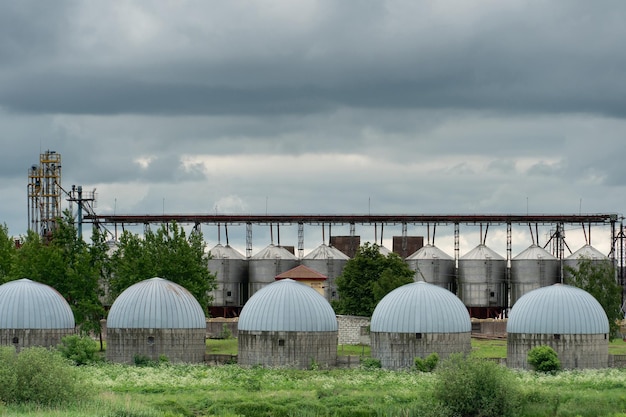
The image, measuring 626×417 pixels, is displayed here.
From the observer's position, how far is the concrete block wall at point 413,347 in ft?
276

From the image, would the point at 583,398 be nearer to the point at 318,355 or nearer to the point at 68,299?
the point at 318,355

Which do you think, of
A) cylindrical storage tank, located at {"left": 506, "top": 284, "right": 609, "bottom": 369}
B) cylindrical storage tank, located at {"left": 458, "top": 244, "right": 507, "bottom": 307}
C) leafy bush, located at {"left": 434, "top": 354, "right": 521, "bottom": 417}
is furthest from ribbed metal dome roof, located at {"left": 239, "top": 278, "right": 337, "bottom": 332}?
cylindrical storage tank, located at {"left": 458, "top": 244, "right": 507, "bottom": 307}

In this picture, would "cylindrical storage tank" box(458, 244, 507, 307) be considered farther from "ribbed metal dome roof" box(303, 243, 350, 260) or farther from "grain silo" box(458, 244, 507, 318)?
"ribbed metal dome roof" box(303, 243, 350, 260)

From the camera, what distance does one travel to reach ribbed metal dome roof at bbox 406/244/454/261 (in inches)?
5433

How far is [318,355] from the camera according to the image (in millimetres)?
85688

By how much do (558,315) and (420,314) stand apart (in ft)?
29.2

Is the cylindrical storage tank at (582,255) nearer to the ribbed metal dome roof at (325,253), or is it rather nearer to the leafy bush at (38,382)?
the ribbed metal dome roof at (325,253)

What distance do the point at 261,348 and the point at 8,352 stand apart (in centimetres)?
2048

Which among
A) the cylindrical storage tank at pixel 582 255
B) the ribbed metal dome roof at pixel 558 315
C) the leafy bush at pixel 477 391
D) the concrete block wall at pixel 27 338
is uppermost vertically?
the cylindrical storage tank at pixel 582 255

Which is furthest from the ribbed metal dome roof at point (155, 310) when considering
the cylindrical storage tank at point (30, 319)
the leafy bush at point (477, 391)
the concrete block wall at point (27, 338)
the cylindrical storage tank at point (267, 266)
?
the cylindrical storage tank at point (267, 266)

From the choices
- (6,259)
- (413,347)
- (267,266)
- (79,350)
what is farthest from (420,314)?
(267,266)

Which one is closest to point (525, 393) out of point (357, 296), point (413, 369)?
point (413, 369)

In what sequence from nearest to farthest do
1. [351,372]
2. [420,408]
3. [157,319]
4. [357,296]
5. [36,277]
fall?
[420,408] → [351,372] → [157,319] → [36,277] → [357,296]

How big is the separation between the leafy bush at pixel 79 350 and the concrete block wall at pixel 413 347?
19429mm
